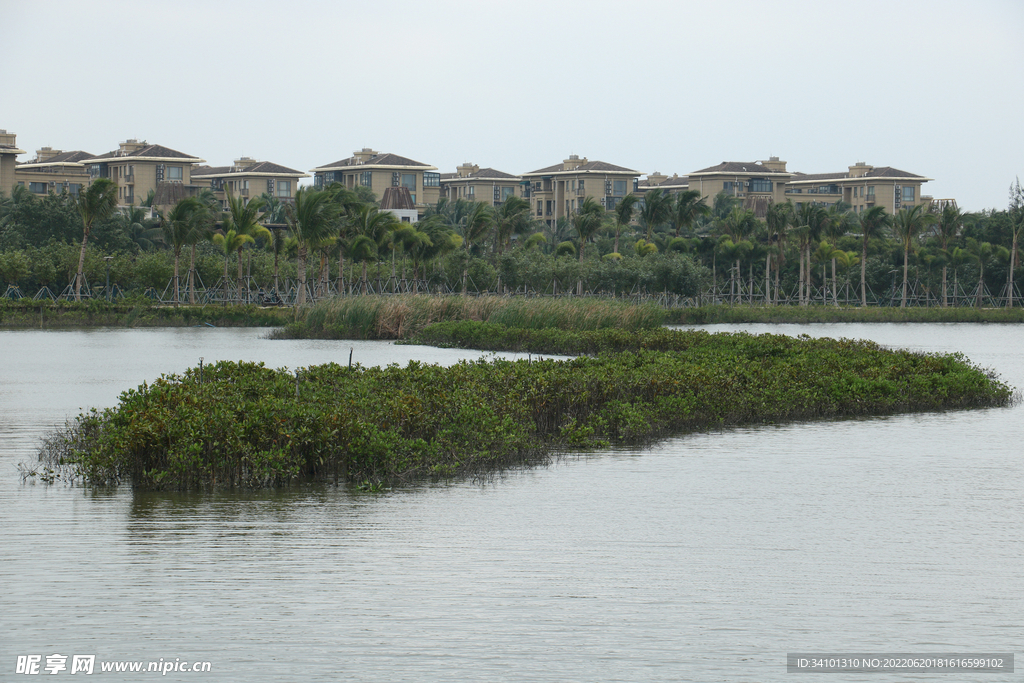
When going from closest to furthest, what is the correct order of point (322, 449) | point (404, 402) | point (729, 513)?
point (729, 513)
point (322, 449)
point (404, 402)

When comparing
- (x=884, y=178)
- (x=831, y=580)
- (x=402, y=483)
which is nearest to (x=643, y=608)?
(x=831, y=580)

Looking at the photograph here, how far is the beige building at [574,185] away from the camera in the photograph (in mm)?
97500

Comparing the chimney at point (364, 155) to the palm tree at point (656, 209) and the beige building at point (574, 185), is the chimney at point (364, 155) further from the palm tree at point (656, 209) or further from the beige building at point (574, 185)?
the palm tree at point (656, 209)

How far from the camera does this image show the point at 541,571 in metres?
Result: 8.52

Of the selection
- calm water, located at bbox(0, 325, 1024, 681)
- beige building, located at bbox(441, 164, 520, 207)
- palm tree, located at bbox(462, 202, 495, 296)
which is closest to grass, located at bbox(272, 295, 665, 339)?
palm tree, located at bbox(462, 202, 495, 296)

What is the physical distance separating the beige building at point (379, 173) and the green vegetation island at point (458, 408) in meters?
78.1

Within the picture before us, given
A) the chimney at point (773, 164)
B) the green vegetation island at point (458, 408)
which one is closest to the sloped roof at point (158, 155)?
the chimney at point (773, 164)

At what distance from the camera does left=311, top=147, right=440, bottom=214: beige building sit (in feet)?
326

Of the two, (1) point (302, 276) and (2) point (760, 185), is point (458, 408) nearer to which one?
(1) point (302, 276)

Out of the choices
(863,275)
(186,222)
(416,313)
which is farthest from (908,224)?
(186,222)

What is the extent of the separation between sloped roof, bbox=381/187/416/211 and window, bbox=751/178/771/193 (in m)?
32.5

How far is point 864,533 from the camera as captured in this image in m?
9.93

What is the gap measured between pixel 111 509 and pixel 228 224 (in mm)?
49242

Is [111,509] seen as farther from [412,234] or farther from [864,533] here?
[412,234]
